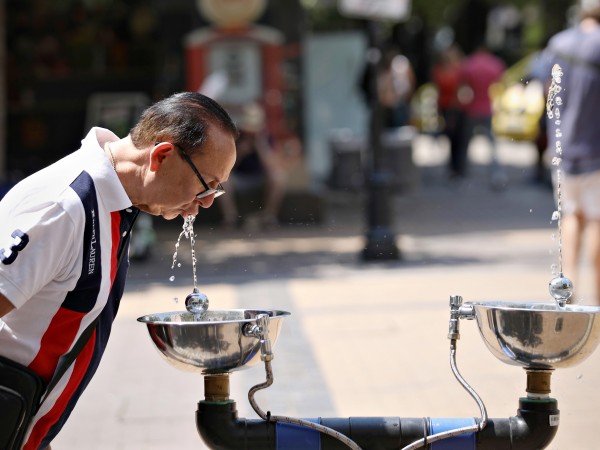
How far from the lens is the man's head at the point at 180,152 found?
272 centimetres

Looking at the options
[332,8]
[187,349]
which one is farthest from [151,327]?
[332,8]

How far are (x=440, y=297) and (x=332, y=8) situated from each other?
1814cm

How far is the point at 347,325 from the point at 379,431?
473 centimetres

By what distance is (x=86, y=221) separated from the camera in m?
2.59

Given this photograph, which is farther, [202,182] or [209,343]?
[209,343]

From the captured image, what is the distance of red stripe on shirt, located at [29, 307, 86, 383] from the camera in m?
2.65

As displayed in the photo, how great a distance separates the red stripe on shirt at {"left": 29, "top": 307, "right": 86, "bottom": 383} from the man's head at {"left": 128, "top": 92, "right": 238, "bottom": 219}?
31 cm

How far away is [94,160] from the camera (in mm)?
2695

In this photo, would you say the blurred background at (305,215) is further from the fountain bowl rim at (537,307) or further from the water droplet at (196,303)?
the water droplet at (196,303)

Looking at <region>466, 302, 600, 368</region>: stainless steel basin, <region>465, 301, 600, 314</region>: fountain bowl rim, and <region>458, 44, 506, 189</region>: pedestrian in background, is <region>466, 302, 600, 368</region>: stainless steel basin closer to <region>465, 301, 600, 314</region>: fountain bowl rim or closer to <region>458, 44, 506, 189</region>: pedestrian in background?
<region>465, 301, 600, 314</region>: fountain bowl rim

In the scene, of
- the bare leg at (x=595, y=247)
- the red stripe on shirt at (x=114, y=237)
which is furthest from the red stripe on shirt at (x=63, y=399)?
the bare leg at (x=595, y=247)

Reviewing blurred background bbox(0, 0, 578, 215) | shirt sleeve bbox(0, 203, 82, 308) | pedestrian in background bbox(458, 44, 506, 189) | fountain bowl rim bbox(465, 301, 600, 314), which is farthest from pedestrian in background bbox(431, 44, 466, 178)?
shirt sleeve bbox(0, 203, 82, 308)

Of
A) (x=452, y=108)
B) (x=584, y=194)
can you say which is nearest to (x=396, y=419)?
(x=584, y=194)

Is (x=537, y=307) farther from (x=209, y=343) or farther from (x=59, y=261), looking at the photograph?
(x=59, y=261)
